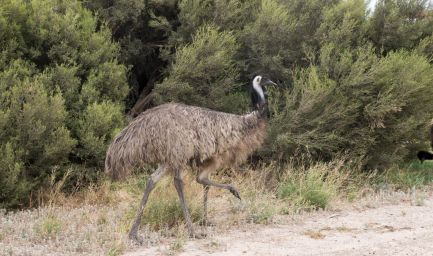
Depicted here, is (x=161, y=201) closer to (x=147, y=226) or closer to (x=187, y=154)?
(x=147, y=226)

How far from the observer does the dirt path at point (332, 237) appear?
6586 millimetres

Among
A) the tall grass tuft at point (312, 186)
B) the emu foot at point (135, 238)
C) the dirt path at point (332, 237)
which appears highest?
the tall grass tuft at point (312, 186)

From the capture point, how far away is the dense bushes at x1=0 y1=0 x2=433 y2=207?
29.8ft

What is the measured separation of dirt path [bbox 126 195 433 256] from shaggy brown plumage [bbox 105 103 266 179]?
97cm

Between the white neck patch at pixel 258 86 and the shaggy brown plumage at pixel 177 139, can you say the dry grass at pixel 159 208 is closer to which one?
the shaggy brown plumage at pixel 177 139

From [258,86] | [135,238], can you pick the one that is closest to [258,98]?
[258,86]

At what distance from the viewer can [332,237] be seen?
731 cm

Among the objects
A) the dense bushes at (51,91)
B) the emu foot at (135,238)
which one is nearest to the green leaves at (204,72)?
the dense bushes at (51,91)

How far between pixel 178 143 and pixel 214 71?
407 centimetres

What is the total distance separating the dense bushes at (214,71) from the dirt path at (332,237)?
2.08m

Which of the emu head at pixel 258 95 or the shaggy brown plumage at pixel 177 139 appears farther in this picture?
the emu head at pixel 258 95

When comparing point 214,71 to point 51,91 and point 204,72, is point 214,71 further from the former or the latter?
point 51,91

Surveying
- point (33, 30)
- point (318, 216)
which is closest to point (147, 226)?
point (318, 216)

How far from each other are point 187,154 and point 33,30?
410 cm
